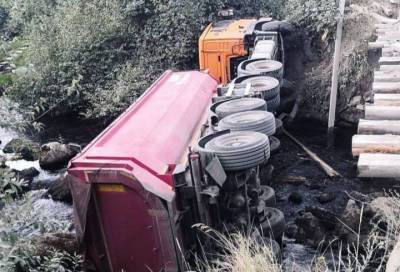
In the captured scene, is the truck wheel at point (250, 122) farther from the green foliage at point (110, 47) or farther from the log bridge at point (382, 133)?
the green foliage at point (110, 47)

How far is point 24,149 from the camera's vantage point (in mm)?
11750

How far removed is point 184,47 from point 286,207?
6.43m

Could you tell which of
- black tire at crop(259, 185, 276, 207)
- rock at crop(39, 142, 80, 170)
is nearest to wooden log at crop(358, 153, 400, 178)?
black tire at crop(259, 185, 276, 207)

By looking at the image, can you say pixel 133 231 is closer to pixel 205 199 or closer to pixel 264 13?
pixel 205 199

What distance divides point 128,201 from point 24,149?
715cm

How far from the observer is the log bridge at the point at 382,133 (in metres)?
3.62

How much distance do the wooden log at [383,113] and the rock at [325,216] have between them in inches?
142

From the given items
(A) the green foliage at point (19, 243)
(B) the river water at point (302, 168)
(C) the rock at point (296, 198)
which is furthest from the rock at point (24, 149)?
(A) the green foliage at point (19, 243)

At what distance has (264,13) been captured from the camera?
14195mm

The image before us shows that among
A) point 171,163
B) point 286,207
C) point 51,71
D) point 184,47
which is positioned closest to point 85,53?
point 51,71

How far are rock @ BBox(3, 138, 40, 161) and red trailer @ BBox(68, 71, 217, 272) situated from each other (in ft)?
19.3

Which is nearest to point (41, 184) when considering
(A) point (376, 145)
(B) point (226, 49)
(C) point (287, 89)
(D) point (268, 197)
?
(B) point (226, 49)

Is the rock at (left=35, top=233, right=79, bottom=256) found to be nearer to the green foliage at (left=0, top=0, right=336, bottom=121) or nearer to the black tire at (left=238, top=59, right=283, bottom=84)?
the black tire at (left=238, top=59, right=283, bottom=84)

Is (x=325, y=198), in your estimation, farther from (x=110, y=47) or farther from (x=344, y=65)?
(x=110, y=47)
